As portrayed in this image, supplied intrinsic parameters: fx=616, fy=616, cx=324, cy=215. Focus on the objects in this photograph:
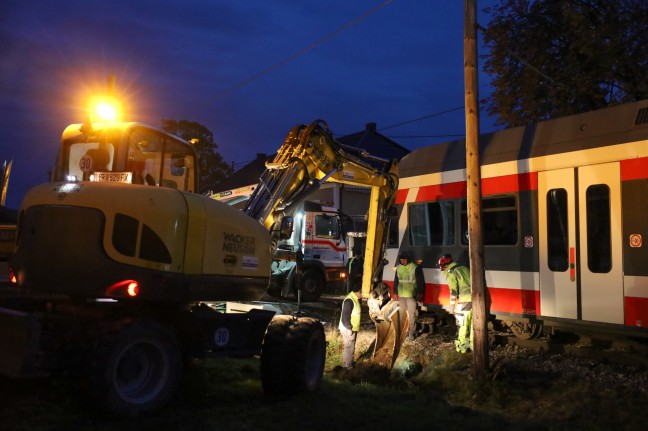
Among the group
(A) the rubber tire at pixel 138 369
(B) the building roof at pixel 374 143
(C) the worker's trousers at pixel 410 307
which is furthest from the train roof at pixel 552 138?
(B) the building roof at pixel 374 143

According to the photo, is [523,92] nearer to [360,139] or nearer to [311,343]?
[311,343]

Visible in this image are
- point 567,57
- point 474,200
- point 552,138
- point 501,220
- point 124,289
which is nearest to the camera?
point 124,289

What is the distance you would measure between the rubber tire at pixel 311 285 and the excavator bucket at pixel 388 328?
7917 millimetres

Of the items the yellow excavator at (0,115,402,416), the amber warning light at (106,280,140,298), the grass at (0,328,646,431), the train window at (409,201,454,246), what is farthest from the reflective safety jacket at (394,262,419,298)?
the amber warning light at (106,280,140,298)

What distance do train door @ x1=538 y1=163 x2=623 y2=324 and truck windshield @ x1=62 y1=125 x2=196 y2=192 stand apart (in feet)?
17.6

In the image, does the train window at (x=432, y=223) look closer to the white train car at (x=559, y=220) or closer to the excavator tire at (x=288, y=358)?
the white train car at (x=559, y=220)

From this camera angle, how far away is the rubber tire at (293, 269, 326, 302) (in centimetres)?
1853

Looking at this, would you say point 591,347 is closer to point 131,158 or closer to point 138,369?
point 138,369

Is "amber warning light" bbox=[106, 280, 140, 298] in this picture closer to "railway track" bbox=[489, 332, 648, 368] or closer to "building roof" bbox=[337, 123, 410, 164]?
"railway track" bbox=[489, 332, 648, 368]

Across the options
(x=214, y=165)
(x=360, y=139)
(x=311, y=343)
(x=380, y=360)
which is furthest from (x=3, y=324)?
(x=214, y=165)

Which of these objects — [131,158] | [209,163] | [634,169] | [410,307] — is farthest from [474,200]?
[209,163]

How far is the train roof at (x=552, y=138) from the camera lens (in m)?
8.45

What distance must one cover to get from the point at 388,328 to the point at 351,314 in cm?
83

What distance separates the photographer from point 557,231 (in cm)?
916
